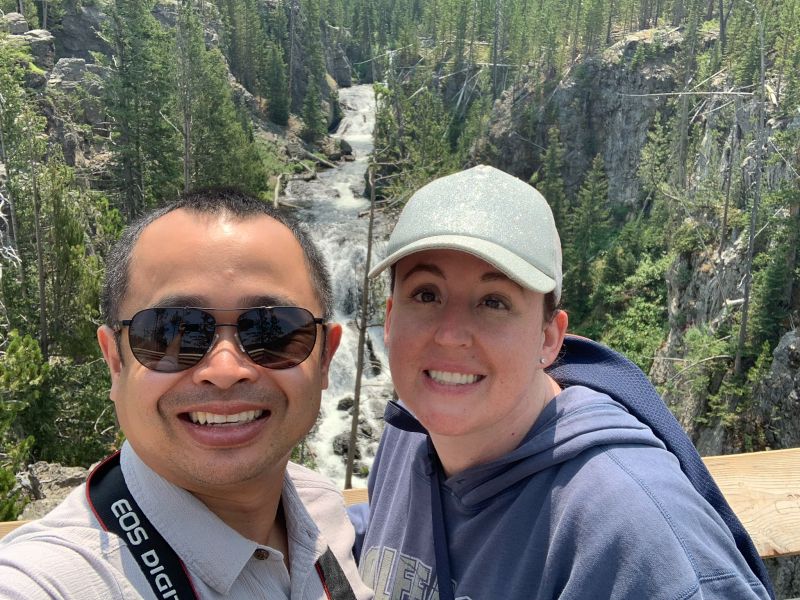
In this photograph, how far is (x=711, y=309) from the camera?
822 inches

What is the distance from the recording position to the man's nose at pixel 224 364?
1.51m

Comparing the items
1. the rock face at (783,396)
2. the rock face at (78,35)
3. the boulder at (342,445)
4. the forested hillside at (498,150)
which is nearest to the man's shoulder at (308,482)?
the forested hillside at (498,150)

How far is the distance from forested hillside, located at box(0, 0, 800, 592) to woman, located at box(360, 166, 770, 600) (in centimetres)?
920

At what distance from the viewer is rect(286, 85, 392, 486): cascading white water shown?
2047 cm

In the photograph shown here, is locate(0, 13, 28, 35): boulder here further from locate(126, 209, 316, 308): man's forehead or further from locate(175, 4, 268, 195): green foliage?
locate(126, 209, 316, 308): man's forehead

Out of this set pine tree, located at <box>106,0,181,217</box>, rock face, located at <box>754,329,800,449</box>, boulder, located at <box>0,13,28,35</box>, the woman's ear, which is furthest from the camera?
boulder, located at <box>0,13,28,35</box>

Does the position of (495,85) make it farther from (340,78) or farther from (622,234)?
(340,78)

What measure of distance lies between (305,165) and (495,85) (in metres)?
17.0

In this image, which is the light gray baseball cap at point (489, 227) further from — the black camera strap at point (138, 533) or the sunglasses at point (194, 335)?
the black camera strap at point (138, 533)

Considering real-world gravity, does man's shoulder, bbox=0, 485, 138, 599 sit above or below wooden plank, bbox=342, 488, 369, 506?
above

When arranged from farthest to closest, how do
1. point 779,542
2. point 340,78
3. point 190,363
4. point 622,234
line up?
point 340,78
point 622,234
point 779,542
point 190,363

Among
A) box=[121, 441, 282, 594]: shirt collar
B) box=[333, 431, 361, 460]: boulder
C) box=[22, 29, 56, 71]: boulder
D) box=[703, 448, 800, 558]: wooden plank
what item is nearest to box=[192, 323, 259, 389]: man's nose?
box=[121, 441, 282, 594]: shirt collar

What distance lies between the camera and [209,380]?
4.97 feet

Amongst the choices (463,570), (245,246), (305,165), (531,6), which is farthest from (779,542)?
(531,6)
